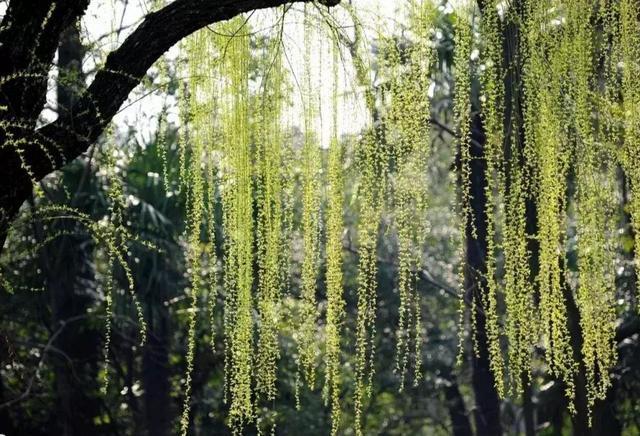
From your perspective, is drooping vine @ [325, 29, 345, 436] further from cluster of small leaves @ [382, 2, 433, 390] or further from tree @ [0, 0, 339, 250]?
tree @ [0, 0, 339, 250]

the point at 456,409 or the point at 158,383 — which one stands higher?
the point at 158,383

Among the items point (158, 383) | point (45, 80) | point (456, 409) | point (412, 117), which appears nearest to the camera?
point (45, 80)

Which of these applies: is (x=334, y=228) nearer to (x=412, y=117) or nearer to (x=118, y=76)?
(x=412, y=117)

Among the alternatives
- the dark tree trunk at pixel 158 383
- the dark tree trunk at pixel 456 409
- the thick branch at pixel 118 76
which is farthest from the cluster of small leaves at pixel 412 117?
the dark tree trunk at pixel 456 409

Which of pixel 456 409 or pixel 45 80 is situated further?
pixel 456 409

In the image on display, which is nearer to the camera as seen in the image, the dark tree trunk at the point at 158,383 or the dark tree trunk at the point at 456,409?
the dark tree trunk at the point at 158,383

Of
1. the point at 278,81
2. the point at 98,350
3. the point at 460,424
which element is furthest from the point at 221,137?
the point at 460,424

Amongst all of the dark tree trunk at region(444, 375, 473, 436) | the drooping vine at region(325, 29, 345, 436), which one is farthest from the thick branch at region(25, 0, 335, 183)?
the dark tree trunk at region(444, 375, 473, 436)

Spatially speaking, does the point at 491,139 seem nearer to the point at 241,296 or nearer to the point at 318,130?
the point at 318,130

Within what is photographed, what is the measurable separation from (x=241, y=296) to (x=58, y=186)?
5.45m

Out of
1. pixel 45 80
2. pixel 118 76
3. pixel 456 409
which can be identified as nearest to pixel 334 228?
pixel 118 76

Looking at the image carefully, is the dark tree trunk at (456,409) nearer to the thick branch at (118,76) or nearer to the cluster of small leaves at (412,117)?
the cluster of small leaves at (412,117)

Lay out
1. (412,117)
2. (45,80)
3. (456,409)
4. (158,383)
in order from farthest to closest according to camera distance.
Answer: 1. (456,409)
2. (158,383)
3. (412,117)
4. (45,80)

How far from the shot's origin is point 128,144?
8516mm
